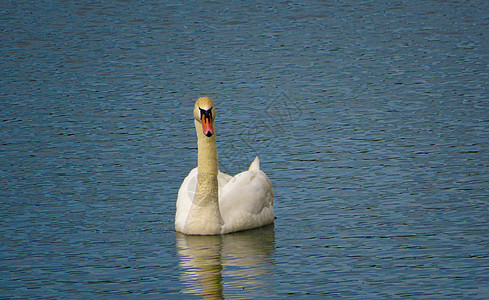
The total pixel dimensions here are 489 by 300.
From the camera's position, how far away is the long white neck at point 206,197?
15.7 m

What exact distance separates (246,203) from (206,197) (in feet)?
2.12

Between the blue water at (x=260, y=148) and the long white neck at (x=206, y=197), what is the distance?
0.75 ft

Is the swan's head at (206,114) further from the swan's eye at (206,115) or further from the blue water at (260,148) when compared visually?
the blue water at (260,148)

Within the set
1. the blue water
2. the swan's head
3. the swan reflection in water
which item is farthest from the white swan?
the blue water

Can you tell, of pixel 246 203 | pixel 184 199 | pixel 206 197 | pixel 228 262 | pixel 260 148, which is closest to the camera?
pixel 228 262

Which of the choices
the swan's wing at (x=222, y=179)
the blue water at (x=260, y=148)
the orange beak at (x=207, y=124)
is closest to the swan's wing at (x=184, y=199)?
the blue water at (x=260, y=148)

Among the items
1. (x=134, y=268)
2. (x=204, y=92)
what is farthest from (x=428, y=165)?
(x=204, y=92)

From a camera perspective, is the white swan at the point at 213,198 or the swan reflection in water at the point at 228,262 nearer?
the swan reflection in water at the point at 228,262

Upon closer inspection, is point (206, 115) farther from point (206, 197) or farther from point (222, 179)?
point (222, 179)

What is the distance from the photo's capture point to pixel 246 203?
16141mm

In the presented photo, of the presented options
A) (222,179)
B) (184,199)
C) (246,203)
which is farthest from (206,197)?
(222,179)

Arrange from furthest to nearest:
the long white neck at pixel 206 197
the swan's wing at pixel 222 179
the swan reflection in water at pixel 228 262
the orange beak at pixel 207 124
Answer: the swan's wing at pixel 222 179
the long white neck at pixel 206 197
the orange beak at pixel 207 124
the swan reflection in water at pixel 228 262

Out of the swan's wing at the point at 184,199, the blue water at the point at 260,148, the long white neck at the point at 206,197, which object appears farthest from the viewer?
the swan's wing at the point at 184,199

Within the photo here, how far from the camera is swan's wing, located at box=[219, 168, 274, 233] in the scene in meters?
16.0
